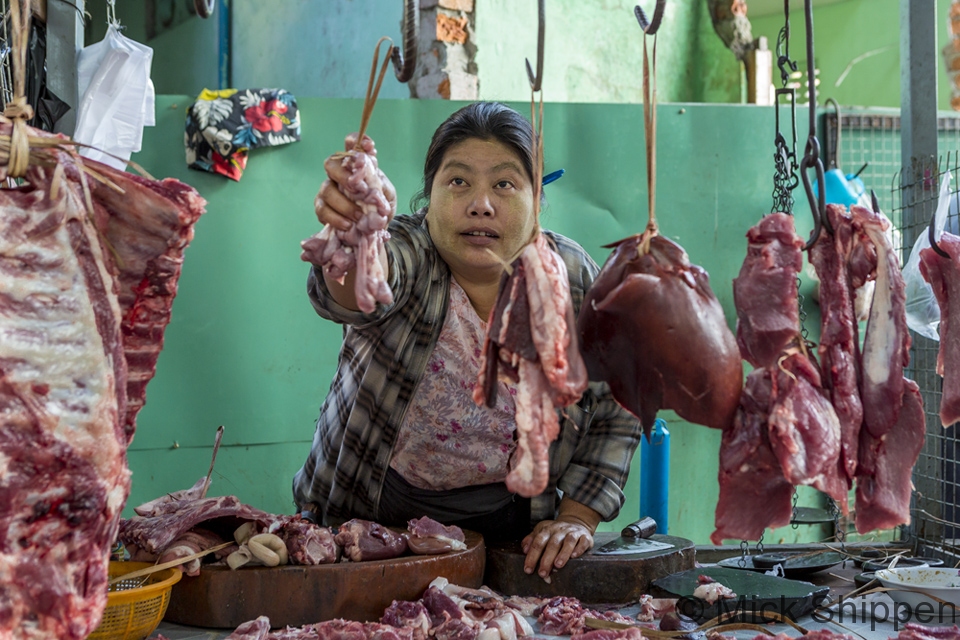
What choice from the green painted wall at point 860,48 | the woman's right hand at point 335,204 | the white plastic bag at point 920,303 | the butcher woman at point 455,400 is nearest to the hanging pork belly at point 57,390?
the woman's right hand at point 335,204

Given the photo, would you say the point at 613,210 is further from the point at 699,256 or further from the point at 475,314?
the point at 475,314

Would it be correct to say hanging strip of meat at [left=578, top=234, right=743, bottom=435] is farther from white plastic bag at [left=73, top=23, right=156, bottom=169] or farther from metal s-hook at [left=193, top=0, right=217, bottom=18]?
white plastic bag at [left=73, top=23, right=156, bottom=169]

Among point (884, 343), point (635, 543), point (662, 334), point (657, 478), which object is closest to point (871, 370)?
point (884, 343)

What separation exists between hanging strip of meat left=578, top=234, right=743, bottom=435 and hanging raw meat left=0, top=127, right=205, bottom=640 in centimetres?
100

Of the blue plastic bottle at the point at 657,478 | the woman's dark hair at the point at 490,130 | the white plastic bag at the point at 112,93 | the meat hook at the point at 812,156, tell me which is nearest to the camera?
the meat hook at the point at 812,156

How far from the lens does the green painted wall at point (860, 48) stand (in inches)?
406

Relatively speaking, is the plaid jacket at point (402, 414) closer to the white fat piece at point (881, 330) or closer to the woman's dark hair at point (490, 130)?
the woman's dark hair at point (490, 130)

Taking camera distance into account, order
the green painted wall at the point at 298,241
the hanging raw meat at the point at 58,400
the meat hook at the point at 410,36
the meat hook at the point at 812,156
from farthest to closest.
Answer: the green painted wall at the point at 298,241 → the meat hook at the point at 410,36 → the meat hook at the point at 812,156 → the hanging raw meat at the point at 58,400

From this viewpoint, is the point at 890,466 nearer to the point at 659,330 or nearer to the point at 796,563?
the point at 659,330

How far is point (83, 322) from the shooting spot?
1629 millimetres

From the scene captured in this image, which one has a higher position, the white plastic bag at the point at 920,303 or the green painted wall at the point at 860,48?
the green painted wall at the point at 860,48

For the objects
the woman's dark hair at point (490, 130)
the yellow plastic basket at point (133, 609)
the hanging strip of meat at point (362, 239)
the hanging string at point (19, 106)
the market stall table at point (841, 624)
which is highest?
the woman's dark hair at point (490, 130)

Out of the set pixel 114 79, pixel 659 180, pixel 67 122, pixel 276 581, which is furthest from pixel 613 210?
pixel 276 581

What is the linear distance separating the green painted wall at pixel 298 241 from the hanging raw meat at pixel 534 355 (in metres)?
3.38
